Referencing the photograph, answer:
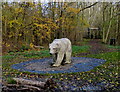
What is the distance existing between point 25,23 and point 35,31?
0.93 m

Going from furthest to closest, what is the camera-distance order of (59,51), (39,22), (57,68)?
(39,22)
(59,51)
(57,68)

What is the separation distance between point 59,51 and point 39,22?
16.4ft

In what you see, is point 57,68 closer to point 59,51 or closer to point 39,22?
point 59,51

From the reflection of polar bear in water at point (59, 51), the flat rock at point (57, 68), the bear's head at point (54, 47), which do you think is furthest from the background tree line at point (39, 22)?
the bear's head at point (54, 47)

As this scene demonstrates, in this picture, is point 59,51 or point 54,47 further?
point 59,51

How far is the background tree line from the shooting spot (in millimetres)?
6969

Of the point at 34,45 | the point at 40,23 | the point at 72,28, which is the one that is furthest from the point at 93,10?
the point at 34,45

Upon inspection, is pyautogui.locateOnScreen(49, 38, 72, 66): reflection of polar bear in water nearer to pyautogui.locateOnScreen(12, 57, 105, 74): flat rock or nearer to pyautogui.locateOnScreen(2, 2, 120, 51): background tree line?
pyautogui.locateOnScreen(12, 57, 105, 74): flat rock

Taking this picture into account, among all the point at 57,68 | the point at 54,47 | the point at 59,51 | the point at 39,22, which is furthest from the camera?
the point at 39,22

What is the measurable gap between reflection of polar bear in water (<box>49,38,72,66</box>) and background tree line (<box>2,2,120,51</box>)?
3.53 metres

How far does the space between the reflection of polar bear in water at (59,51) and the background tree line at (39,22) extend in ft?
11.6

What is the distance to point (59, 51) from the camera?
3723 millimetres

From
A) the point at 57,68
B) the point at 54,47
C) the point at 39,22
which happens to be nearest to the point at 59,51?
the point at 54,47

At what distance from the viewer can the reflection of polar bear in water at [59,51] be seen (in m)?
3.49
